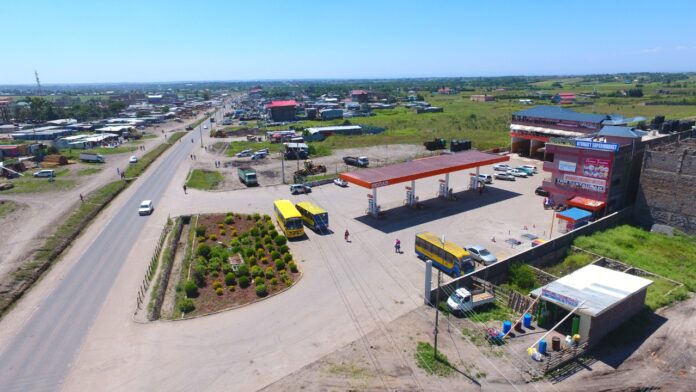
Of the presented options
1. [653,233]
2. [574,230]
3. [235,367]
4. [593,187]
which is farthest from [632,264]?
[235,367]

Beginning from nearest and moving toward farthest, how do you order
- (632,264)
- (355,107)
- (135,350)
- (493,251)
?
(135,350) → (632,264) → (493,251) → (355,107)

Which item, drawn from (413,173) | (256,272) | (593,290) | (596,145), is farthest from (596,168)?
(256,272)

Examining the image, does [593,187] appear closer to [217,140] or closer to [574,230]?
[574,230]

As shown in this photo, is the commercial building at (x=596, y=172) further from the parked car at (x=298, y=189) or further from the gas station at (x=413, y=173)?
the parked car at (x=298, y=189)

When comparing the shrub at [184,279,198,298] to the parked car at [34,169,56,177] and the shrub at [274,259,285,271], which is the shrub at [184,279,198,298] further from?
the parked car at [34,169,56,177]

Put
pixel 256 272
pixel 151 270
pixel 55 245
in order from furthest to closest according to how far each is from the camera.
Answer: pixel 55 245, pixel 151 270, pixel 256 272

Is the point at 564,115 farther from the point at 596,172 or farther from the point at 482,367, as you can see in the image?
the point at 482,367
